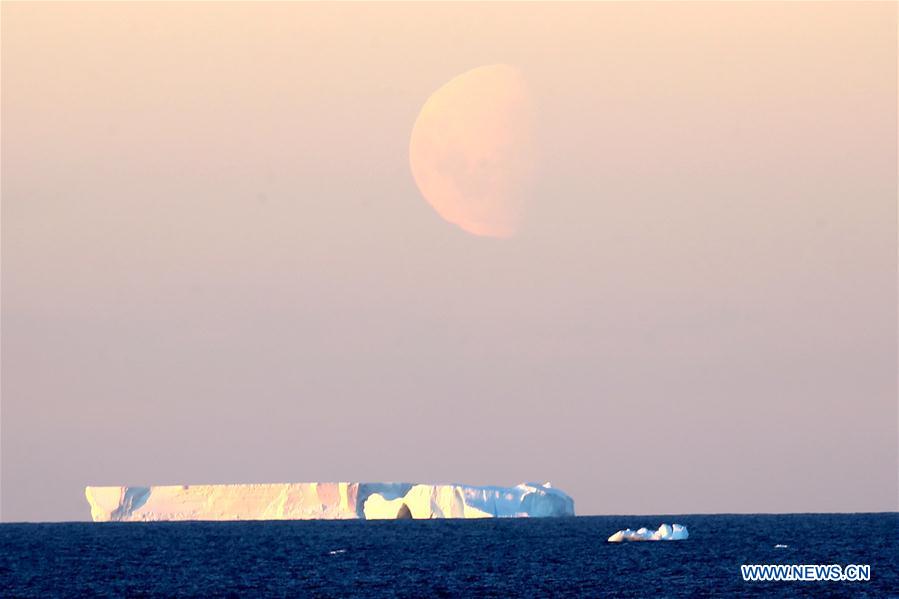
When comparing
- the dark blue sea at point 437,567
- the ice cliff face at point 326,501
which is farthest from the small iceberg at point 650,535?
the ice cliff face at point 326,501

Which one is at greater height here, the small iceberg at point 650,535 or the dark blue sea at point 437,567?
the small iceberg at point 650,535

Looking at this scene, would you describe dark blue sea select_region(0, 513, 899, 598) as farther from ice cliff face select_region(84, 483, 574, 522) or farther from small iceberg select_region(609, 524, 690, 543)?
ice cliff face select_region(84, 483, 574, 522)

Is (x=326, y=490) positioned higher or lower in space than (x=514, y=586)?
higher

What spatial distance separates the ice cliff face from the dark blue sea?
2824 cm

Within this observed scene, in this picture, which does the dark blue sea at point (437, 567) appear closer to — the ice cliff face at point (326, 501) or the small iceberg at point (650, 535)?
the small iceberg at point (650, 535)

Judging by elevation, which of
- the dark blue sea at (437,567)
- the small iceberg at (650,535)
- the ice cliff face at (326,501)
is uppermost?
the ice cliff face at (326,501)

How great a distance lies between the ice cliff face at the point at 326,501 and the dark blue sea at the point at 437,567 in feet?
92.6

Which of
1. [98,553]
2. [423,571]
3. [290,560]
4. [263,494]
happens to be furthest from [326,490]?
[423,571]

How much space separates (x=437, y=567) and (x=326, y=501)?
295 ft

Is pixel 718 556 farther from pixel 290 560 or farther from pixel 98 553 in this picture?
pixel 98 553

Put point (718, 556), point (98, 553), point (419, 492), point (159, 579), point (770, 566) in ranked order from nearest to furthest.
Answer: point (159, 579)
point (770, 566)
point (718, 556)
point (98, 553)
point (419, 492)

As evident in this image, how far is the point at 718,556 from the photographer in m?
90.3

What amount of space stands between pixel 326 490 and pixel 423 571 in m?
94.0

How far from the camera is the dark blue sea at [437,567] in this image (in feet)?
206
